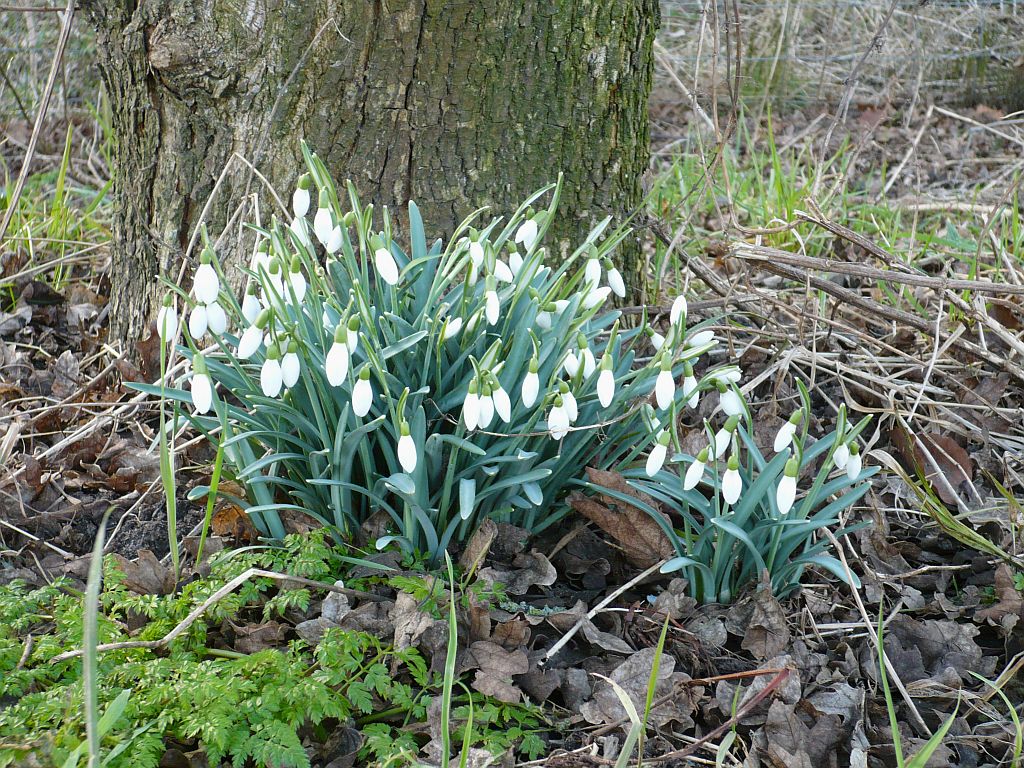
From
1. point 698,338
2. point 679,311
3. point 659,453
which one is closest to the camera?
point 659,453

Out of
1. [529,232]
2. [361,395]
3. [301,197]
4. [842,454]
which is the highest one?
[301,197]

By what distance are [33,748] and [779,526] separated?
1401 mm

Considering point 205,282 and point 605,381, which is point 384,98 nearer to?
point 205,282

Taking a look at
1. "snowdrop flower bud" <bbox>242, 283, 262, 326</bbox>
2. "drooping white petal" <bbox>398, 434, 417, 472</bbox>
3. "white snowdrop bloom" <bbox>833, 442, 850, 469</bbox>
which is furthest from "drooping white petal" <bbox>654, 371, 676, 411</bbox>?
"snowdrop flower bud" <bbox>242, 283, 262, 326</bbox>

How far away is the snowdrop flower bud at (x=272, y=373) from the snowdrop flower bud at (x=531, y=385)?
1.56ft

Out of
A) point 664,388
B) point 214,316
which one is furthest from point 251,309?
point 664,388

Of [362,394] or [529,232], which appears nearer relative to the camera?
[362,394]

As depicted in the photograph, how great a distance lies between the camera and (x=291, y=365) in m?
1.76

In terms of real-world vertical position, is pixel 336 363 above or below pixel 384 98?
below

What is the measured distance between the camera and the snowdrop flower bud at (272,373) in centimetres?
172

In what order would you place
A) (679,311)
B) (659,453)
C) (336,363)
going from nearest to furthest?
(336,363) < (659,453) < (679,311)

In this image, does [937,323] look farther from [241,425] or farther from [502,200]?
[241,425]

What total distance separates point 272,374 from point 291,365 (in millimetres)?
47

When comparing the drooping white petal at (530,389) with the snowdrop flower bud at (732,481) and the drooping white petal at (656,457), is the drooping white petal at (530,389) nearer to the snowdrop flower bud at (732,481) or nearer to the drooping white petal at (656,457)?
the drooping white petal at (656,457)
